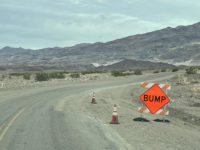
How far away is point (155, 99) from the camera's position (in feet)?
41.6

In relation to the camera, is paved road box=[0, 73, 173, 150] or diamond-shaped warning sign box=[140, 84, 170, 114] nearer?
paved road box=[0, 73, 173, 150]

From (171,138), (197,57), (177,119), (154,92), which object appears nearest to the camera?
(171,138)

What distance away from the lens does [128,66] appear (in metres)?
151

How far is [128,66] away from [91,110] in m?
135

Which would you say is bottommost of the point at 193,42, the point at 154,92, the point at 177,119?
the point at 177,119

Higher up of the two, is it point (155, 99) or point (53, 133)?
point (155, 99)

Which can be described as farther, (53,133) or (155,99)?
(155,99)

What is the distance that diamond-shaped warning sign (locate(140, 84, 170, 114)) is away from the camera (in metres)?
12.5

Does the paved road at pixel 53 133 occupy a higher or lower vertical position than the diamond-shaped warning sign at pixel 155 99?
Answer: lower

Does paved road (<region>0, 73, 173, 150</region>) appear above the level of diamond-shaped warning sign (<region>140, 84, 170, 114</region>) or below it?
below

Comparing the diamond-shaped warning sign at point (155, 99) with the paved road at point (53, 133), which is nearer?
the paved road at point (53, 133)

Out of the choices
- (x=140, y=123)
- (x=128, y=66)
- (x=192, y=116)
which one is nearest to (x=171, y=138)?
(x=140, y=123)

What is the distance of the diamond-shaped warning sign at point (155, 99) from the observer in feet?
41.2

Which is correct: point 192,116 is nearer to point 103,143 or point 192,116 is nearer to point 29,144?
point 103,143
